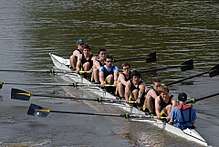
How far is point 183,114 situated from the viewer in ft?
48.1

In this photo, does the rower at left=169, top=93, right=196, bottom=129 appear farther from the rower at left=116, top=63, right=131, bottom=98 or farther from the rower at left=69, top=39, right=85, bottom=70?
the rower at left=69, top=39, right=85, bottom=70

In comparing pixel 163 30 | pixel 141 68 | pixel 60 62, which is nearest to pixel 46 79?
pixel 60 62

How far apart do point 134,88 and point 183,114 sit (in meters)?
3.01

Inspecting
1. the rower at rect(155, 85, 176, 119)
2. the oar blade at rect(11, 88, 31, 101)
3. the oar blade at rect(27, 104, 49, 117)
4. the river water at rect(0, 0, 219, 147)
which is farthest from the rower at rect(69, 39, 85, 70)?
the rower at rect(155, 85, 176, 119)

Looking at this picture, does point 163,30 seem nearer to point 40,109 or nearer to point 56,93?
point 56,93

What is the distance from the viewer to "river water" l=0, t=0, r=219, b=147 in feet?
51.0

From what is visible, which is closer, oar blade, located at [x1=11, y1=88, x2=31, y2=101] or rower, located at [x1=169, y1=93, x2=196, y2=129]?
rower, located at [x1=169, y1=93, x2=196, y2=129]

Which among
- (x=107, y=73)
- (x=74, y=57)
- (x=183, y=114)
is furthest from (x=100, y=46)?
(x=183, y=114)

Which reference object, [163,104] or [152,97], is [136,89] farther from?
[163,104]

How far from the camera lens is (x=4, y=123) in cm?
1655

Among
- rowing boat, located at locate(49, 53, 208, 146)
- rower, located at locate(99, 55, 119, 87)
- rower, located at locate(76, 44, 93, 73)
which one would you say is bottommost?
rowing boat, located at locate(49, 53, 208, 146)

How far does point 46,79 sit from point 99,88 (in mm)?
4162

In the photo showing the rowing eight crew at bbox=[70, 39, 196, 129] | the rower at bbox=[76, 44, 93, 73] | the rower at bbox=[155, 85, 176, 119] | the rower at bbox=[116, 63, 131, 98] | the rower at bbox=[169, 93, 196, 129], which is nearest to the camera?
the rower at bbox=[169, 93, 196, 129]

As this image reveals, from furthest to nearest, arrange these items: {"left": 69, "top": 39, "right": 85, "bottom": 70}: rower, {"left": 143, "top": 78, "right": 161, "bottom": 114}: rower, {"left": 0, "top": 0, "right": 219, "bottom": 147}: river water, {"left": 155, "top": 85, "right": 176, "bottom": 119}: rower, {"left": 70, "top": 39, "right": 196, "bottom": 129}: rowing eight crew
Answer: {"left": 69, "top": 39, "right": 85, "bottom": 70}: rower < {"left": 143, "top": 78, "right": 161, "bottom": 114}: rower < {"left": 155, "top": 85, "right": 176, "bottom": 119}: rower < {"left": 0, "top": 0, "right": 219, "bottom": 147}: river water < {"left": 70, "top": 39, "right": 196, "bottom": 129}: rowing eight crew
